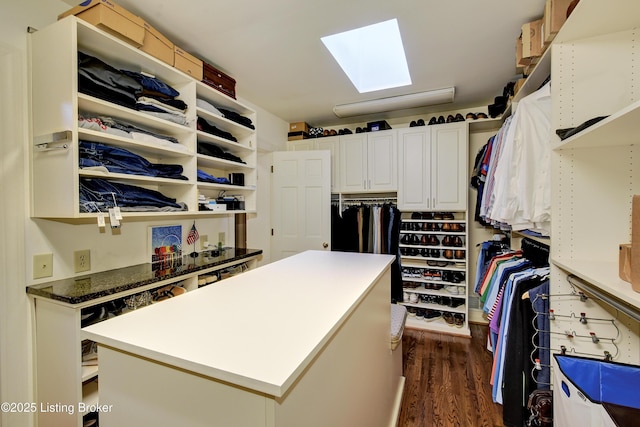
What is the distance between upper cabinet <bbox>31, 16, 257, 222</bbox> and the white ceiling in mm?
311

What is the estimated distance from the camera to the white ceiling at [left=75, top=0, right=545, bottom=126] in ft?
5.40

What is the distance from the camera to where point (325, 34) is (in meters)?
1.91

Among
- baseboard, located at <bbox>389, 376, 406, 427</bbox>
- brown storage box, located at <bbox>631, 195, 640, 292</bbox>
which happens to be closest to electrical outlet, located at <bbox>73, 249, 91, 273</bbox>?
baseboard, located at <bbox>389, 376, 406, 427</bbox>

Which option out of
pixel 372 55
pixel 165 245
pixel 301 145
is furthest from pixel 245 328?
pixel 301 145

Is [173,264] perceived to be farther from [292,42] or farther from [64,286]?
[292,42]

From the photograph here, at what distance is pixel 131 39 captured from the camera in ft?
5.11

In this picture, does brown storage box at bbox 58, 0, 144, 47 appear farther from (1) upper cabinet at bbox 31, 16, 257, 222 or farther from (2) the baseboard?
(2) the baseboard

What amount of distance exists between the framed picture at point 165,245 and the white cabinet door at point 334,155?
1.89 meters

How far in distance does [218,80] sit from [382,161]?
1.94 metres

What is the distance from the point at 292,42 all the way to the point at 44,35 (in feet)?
4.49

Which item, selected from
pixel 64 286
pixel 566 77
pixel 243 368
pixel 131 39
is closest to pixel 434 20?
pixel 566 77

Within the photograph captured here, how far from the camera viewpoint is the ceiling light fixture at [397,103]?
279 cm

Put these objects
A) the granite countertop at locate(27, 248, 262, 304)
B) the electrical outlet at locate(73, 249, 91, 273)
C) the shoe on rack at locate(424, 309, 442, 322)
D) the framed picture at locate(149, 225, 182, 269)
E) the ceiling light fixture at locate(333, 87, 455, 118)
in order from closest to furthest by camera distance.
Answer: the granite countertop at locate(27, 248, 262, 304) < the electrical outlet at locate(73, 249, 91, 273) < the framed picture at locate(149, 225, 182, 269) < the ceiling light fixture at locate(333, 87, 455, 118) < the shoe on rack at locate(424, 309, 442, 322)

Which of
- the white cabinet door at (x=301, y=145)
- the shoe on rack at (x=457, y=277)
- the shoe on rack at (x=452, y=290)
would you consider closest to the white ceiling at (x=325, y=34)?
the white cabinet door at (x=301, y=145)
